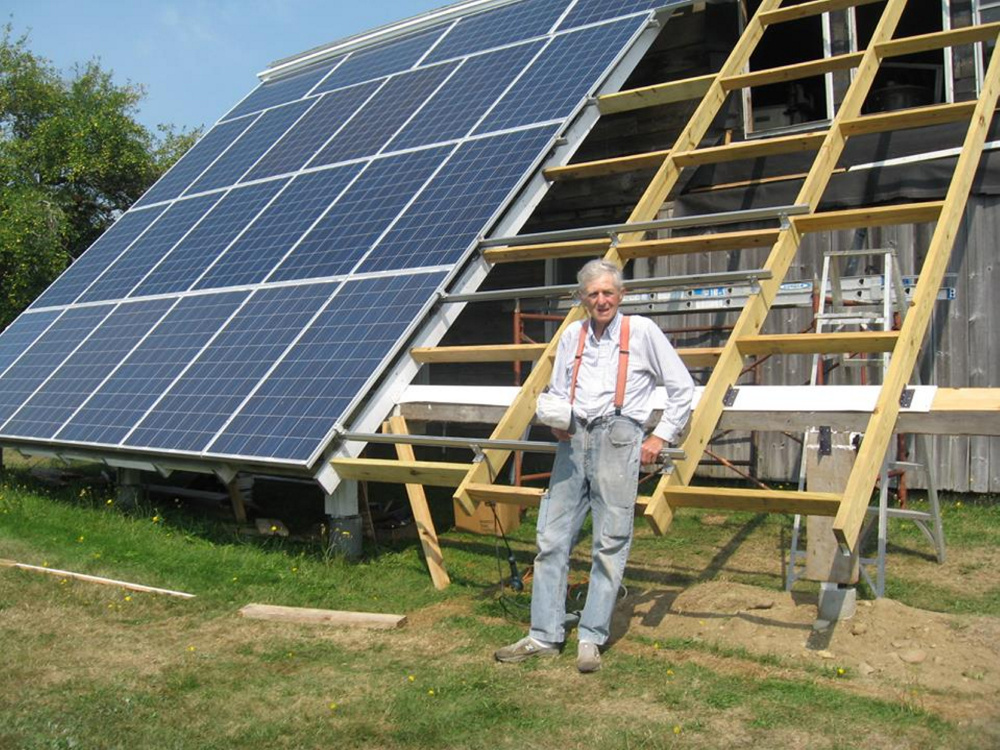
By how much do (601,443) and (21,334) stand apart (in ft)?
26.3

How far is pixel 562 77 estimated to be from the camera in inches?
370

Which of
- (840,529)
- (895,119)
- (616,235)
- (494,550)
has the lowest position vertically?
(494,550)

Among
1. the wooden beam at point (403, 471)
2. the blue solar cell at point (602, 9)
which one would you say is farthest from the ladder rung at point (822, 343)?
the blue solar cell at point (602, 9)

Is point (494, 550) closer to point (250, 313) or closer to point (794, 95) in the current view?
point (250, 313)

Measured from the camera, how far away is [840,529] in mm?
4547

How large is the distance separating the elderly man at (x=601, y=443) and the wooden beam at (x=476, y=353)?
170 centimetres

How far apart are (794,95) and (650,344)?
7.04 metres

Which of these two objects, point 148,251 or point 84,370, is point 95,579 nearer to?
point 84,370

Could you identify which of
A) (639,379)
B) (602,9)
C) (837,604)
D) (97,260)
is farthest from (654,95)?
(97,260)

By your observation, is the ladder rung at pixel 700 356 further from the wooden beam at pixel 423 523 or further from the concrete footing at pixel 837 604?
the wooden beam at pixel 423 523

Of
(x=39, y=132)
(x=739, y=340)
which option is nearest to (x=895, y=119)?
(x=739, y=340)

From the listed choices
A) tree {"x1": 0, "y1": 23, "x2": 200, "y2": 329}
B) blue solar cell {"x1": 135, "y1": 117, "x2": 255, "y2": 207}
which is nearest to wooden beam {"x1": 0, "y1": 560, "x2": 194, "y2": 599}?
blue solar cell {"x1": 135, "y1": 117, "x2": 255, "y2": 207}

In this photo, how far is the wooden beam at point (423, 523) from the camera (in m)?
6.74

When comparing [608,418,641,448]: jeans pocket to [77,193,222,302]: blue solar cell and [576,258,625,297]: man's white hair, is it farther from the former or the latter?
[77,193,222,302]: blue solar cell
